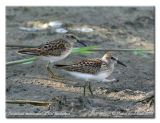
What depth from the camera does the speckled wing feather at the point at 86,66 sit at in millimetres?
7307

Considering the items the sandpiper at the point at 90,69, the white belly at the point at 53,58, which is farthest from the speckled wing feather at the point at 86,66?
the white belly at the point at 53,58

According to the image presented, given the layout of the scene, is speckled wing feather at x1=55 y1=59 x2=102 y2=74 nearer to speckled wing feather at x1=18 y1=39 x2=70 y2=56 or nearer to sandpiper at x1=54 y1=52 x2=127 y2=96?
sandpiper at x1=54 y1=52 x2=127 y2=96

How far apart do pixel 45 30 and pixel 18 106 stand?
212 cm

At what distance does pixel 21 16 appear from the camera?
9.62 meters

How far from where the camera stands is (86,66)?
733cm

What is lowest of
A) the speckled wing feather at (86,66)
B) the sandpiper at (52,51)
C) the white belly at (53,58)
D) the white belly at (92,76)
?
the white belly at (92,76)

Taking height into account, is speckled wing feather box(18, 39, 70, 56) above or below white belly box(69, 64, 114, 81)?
above

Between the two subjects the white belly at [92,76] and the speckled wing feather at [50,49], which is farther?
the speckled wing feather at [50,49]

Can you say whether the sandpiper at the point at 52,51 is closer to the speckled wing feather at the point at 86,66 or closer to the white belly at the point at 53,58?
the white belly at the point at 53,58

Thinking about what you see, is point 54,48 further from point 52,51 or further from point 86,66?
point 86,66

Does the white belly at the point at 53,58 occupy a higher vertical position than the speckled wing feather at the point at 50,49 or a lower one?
lower

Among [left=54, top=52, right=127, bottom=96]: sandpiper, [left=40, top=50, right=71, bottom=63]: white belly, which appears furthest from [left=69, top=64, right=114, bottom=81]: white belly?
[left=40, top=50, right=71, bottom=63]: white belly

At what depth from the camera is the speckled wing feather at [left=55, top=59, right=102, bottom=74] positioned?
24.0ft

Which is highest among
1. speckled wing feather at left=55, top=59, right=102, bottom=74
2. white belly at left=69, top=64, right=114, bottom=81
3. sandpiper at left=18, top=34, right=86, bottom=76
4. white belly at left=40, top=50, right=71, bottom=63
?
sandpiper at left=18, top=34, right=86, bottom=76
